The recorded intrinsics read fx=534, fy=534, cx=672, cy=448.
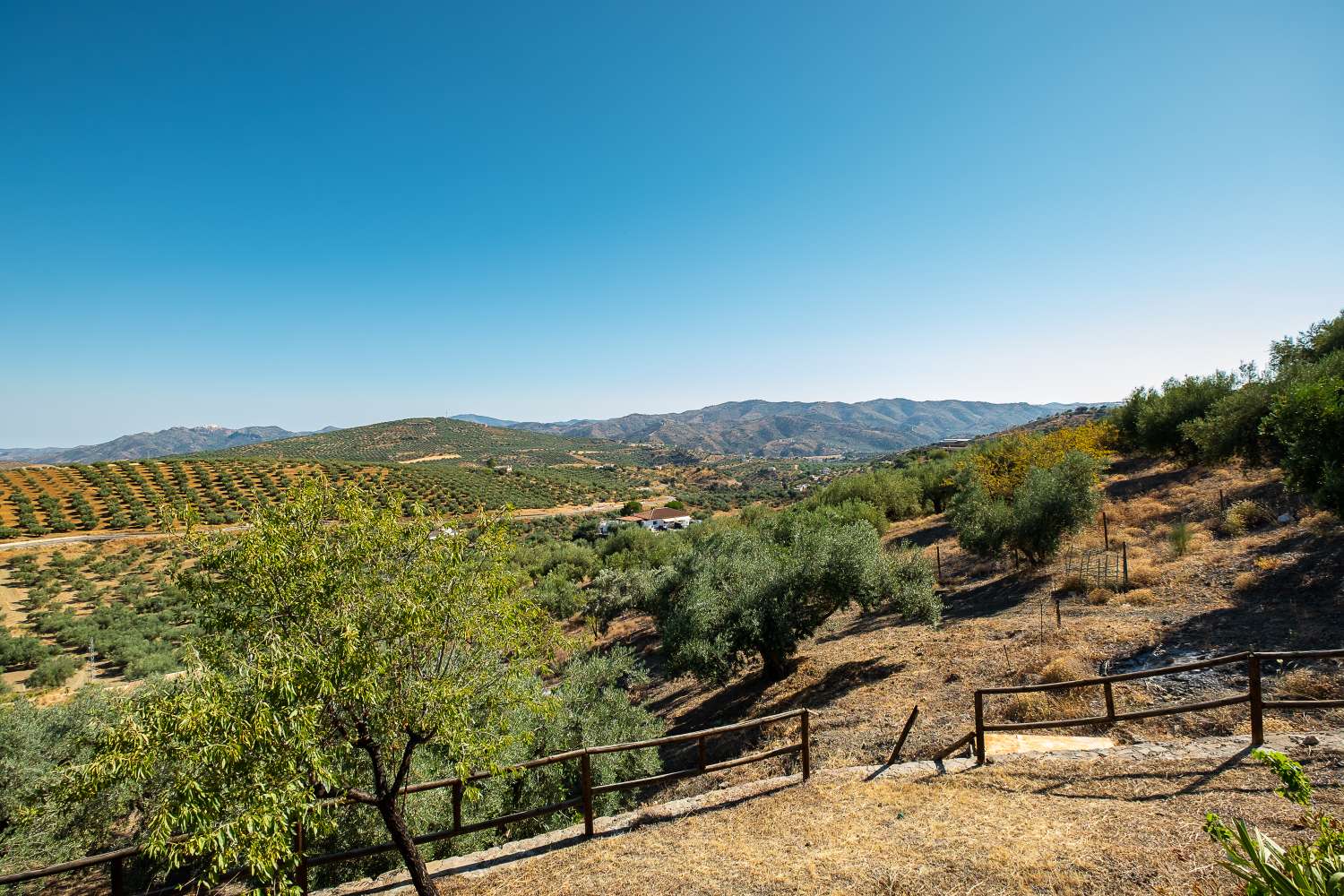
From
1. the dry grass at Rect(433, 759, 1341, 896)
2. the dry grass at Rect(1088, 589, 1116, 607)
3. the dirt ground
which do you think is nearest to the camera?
the dry grass at Rect(433, 759, 1341, 896)

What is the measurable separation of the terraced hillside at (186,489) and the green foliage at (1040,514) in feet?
123

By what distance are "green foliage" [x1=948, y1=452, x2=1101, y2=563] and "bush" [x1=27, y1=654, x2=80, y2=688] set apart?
41135 millimetres

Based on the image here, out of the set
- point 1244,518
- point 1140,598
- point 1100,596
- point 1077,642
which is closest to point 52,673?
point 1077,642

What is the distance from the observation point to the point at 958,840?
6453mm

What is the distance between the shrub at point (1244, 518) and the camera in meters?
19.6

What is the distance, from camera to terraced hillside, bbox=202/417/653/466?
121 m

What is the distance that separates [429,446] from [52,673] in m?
123

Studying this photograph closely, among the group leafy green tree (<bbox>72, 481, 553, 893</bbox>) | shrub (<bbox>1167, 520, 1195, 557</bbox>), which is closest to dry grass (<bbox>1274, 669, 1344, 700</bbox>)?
shrub (<bbox>1167, 520, 1195, 557</bbox>)

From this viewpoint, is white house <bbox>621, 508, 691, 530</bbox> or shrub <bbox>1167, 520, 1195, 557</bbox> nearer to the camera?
shrub <bbox>1167, 520, 1195, 557</bbox>

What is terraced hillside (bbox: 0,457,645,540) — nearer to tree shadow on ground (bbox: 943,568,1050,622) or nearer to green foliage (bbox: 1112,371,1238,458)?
tree shadow on ground (bbox: 943,568,1050,622)

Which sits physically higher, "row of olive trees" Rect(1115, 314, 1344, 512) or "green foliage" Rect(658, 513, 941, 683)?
"row of olive trees" Rect(1115, 314, 1344, 512)

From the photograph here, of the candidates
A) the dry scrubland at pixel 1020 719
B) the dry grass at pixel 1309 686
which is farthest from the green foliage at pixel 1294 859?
the dry grass at pixel 1309 686

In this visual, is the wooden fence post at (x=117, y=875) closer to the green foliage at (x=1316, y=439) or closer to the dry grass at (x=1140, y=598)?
the dry grass at (x=1140, y=598)

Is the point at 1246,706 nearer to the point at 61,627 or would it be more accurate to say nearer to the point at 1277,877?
the point at 1277,877
